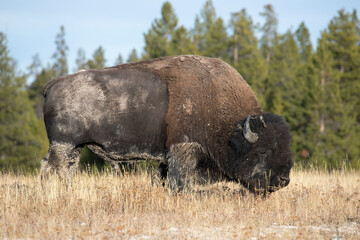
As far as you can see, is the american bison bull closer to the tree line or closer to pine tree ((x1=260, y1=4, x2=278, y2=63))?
the tree line

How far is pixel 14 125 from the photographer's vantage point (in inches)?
824

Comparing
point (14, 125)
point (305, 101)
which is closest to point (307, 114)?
point (305, 101)

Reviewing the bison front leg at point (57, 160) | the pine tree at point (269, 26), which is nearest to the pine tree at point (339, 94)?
the bison front leg at point (57, 160)

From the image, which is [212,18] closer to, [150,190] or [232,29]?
[232,29]

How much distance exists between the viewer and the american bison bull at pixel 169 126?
674 centimetres

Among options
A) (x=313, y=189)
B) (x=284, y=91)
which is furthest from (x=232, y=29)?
(x=313, y=189)

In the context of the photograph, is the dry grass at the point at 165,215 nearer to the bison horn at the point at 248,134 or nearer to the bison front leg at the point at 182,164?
the bison front leg at the point at 182,164

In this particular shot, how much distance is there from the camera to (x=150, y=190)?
21.7 ft

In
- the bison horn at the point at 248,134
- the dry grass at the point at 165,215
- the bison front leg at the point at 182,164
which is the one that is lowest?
the dry grass at the point at 165,215

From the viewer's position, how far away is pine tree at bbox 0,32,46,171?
811 inches

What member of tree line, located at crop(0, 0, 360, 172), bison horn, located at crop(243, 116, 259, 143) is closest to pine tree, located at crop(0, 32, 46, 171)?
tree line, located at crop(0, 0, 360, 172)

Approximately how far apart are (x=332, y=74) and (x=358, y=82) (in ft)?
8.23

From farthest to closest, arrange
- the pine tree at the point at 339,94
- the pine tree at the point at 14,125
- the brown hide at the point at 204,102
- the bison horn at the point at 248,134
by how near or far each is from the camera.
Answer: the pine tree at the point at 339,94
the pine tree at the point at 14,125
the brown hide at the point at 204,102
the bison horn at the point at 248,134

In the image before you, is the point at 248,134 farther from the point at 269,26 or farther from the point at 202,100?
the point at 269,26
